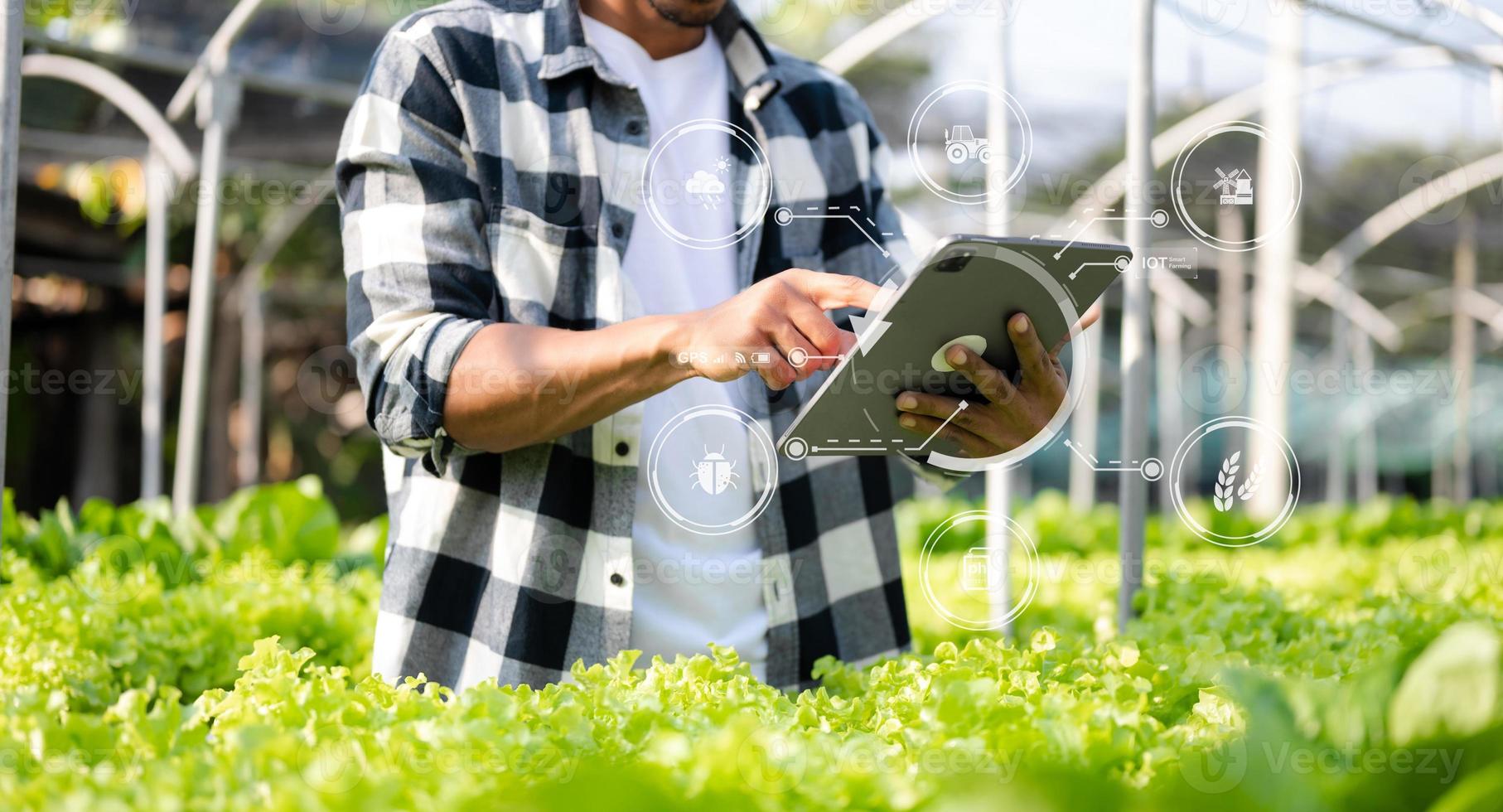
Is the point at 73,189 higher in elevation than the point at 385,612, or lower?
higher

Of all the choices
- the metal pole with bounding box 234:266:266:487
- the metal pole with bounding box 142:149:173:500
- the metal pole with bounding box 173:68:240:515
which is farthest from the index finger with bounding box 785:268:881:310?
the metal pole with bounding box 234:266:266:487

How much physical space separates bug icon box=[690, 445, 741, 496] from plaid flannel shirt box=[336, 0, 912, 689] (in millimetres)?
78

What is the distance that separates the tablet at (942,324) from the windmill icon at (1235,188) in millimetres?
498

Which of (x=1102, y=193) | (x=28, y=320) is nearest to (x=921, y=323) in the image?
(x=1102, y=193)

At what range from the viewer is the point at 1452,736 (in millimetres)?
839

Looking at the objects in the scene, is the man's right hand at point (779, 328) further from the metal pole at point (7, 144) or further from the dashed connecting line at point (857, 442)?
the metal pole at point (7, 144)

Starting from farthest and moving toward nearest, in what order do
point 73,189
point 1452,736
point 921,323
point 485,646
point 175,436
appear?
1. point 175,436
2. point 73,189
3. point 485,646
4. point 921,323
5. point 1452,736

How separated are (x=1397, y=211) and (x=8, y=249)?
764 centimetres

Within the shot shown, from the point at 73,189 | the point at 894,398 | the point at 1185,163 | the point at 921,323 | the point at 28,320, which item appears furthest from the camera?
the point at 28,320

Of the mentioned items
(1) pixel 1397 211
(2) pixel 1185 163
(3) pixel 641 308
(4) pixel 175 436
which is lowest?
(4) pixel 175 436

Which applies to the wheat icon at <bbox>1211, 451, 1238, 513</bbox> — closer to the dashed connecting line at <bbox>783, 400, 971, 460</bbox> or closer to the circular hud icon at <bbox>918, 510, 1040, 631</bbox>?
the circular hud icon at <bbox>918, 510, 1040, 631</bbox>

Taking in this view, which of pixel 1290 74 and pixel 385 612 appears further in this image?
pixel 1290 74

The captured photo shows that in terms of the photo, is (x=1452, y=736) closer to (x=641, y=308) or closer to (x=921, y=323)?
(x=921, y=323)
